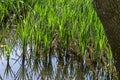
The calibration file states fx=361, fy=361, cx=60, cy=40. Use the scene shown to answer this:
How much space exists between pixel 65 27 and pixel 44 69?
45cm

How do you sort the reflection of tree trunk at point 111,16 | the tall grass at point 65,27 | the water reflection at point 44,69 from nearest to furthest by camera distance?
the reflection of tree trunk at point 111,16 < the water reflection at point 44,69 < the tall grass at point 65,27

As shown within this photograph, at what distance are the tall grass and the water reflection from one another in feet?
0.33

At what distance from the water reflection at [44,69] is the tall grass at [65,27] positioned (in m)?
0.10

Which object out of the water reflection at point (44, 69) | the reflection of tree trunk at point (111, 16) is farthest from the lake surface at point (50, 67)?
the reflection of tree trunk at point (111, 16)

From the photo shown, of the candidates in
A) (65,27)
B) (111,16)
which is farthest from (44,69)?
(111,16)

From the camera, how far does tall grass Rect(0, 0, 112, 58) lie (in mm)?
3176

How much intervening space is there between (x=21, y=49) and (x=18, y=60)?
220 millimetres

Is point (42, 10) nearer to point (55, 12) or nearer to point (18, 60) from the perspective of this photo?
point (55, 12)

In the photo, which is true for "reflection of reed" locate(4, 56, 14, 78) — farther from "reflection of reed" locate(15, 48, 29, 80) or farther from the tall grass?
the tall grass

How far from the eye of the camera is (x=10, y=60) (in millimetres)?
3270

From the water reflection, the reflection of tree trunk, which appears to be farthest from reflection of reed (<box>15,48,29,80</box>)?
the reflection of tree trunk

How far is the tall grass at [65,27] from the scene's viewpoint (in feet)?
10.4

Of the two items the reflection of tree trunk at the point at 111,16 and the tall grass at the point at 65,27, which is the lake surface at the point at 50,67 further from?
the reflection of tree trunk at the point at 111,16

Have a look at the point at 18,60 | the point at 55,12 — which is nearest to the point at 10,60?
the point at 18,60
